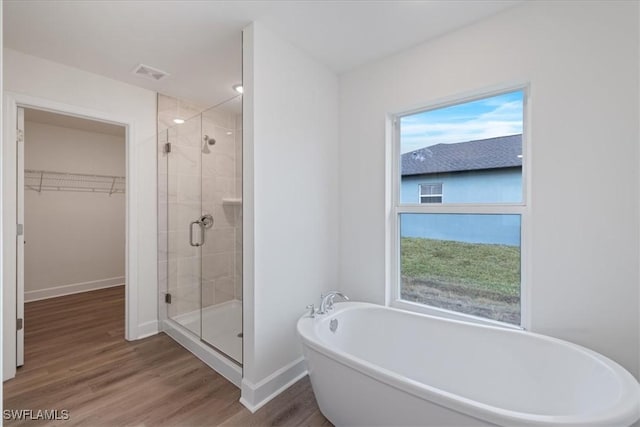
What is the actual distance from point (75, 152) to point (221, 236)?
10.3 ft

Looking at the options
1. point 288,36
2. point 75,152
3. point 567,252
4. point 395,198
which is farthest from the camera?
point 75,152

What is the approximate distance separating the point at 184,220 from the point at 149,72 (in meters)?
1.39

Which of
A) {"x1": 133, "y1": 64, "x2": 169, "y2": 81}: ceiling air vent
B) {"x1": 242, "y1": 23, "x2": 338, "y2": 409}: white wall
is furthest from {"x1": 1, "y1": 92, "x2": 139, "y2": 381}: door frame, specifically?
{"x1": 242, "y1": 23, "x2": 338, "y2": 409}: white wall

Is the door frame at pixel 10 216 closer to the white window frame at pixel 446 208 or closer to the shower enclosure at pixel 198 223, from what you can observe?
the shower enclosure at pixel 198 223

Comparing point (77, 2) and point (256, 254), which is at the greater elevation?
point (77, 2)

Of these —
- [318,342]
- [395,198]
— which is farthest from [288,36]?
[318,342]

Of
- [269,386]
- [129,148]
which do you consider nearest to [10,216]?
[129,148]

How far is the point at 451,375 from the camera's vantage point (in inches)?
73.0

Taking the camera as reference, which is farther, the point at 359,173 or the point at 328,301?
the point at 359,173

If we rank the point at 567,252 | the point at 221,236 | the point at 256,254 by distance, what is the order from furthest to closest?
the point at 221,236 → the point at 256,254 → the point at 567,252

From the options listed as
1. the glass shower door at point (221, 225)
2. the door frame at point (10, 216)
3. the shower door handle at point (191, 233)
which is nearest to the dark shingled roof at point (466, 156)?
the glass shower door at point (221, 225)

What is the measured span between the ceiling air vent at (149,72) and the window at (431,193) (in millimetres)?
2393

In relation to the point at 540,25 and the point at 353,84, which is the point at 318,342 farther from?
the point at 540,25

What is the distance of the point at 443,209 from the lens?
2.17 meters
